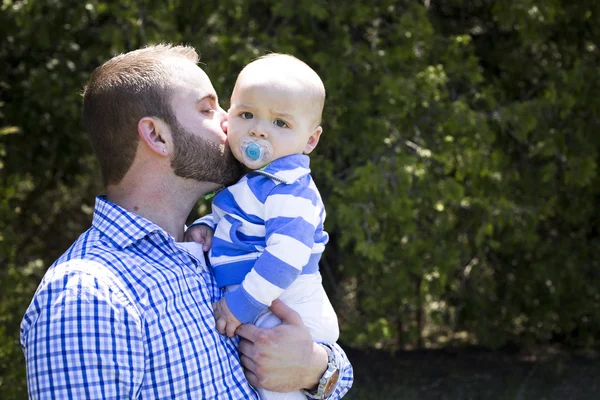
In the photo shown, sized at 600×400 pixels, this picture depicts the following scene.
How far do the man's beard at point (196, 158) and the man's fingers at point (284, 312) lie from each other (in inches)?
16.3

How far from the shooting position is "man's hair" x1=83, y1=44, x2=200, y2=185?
8.00 feet

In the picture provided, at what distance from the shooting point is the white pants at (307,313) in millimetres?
2377

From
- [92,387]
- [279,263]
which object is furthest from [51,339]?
[279,263]

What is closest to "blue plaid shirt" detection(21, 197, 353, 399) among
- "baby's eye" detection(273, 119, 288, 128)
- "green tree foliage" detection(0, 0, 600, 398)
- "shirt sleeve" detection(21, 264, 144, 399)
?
"shirt sleeve" detection(21, 264, 144, 399)

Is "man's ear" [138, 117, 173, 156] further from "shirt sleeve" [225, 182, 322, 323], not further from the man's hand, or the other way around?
the man's hand

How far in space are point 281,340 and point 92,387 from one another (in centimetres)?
58

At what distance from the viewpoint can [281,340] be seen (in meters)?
2.32

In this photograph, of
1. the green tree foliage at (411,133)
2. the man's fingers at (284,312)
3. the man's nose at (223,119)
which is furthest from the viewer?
the green tree foliage at (411,133)

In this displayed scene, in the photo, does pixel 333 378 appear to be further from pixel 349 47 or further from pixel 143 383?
pixel 349 47

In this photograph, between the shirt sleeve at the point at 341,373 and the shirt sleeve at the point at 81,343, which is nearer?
the shirt sleeve at the point at 81,343

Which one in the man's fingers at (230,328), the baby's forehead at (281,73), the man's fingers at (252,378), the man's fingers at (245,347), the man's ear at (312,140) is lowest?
the man's fingers at (252,378)

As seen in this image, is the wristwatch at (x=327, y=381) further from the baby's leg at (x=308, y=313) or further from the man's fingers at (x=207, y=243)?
the man's fingers at (x=207, y=243)

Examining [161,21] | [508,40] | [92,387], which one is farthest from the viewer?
[508,40]

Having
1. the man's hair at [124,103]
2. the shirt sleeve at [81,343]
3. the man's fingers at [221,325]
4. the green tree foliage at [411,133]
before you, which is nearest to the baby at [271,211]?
the man's fingers at [221,325]
